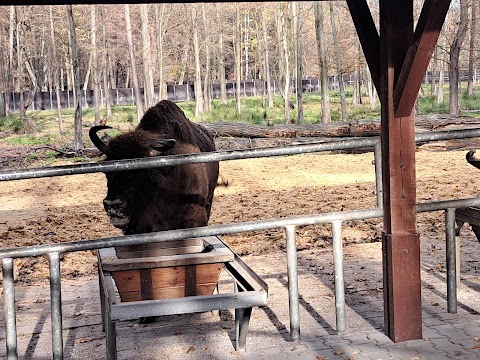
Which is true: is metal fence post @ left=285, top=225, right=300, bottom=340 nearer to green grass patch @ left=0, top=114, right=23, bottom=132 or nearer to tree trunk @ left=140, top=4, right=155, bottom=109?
tree trunk @ left=140, top=4, right=155, bottom=109

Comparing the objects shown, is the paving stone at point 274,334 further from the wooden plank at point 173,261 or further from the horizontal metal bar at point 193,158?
the horizontal metal bar at point 193,158

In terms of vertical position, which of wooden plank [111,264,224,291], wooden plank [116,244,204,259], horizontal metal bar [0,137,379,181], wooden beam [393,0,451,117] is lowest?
wooden plank [111,264,224,291]

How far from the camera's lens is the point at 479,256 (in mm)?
8672

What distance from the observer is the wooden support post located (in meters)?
5.45

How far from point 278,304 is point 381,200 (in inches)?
73.2

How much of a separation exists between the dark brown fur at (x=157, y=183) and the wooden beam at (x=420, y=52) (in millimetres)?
3128

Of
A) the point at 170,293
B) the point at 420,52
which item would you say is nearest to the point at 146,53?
the point at 170,293

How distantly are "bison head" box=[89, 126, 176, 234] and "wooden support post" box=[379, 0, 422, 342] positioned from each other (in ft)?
9.29

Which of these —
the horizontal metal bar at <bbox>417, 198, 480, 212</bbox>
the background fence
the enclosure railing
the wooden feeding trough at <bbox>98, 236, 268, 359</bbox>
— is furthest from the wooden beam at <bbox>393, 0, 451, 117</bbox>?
the background fence

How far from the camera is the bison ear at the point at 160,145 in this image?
7953mm

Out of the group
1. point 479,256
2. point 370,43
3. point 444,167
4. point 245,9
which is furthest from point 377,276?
point 245,9

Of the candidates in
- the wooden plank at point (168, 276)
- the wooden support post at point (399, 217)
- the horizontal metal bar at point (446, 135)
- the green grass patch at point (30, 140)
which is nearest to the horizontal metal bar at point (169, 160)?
the wooden support post at point (399, 217)

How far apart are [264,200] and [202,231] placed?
931cm

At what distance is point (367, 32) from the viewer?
5.57m
